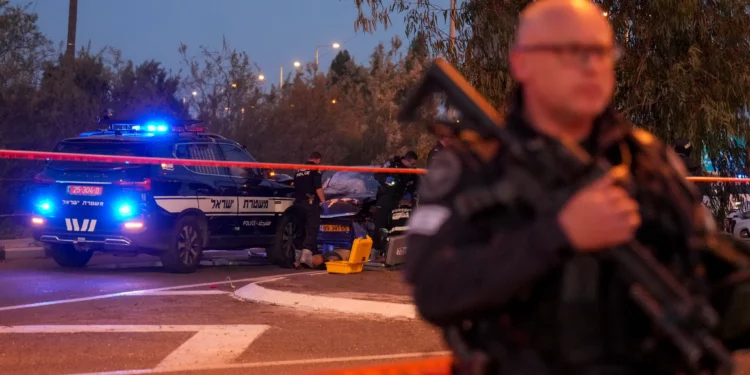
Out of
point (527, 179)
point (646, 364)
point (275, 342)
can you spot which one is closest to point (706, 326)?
point (646, 364)

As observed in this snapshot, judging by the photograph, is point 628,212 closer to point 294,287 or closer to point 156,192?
point 294,287

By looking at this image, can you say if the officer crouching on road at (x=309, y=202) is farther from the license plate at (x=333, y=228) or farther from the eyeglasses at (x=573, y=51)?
the eyeglasses at (x=573, y=51)

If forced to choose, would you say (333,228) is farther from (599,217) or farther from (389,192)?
(599,217)

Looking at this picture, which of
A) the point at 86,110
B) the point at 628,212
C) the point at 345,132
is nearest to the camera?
the point at 628,212

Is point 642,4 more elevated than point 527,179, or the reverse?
point 642,4

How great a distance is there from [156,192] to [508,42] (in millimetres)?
5067

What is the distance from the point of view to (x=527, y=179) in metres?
1.78

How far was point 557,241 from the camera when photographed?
5.67ft

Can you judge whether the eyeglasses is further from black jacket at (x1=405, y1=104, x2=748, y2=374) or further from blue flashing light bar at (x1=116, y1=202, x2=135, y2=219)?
blue flashing light bar at (x1=116, y1=202, x2=135, y2=219)

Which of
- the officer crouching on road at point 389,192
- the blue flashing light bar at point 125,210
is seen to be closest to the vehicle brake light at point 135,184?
the blue flashing light bar at point 125,210

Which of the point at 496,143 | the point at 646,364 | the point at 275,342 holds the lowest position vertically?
the point at 275,342

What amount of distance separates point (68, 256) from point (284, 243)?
10.4 feet

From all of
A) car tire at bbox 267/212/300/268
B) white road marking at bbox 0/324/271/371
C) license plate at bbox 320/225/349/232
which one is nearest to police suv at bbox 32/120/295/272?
car tire at bbox 267/212/300/268

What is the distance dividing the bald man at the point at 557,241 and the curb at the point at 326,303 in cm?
728
